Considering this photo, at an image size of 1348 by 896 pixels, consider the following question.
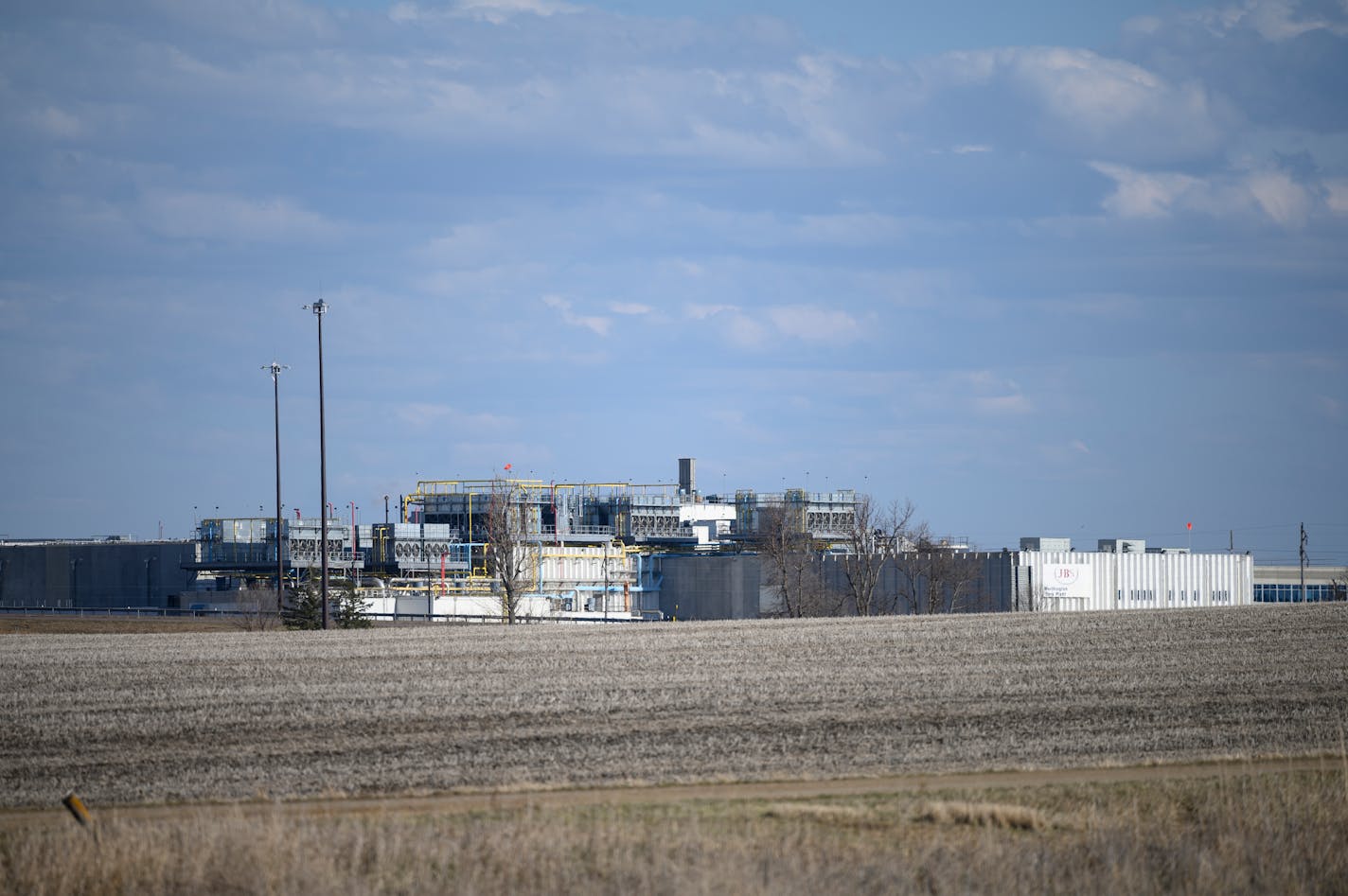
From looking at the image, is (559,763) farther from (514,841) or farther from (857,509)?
(857,509)

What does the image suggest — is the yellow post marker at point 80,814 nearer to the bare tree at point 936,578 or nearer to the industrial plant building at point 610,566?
the industrial plant building at point 610,566

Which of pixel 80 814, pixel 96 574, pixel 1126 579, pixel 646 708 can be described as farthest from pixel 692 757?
pixel 96 574

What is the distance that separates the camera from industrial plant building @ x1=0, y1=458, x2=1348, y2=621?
85062 mm

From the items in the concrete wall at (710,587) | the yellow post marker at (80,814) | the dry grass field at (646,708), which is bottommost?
the concrete wall at (710,587)

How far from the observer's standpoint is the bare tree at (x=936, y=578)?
83.8 metres

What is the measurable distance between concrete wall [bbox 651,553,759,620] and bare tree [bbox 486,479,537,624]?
10.3m

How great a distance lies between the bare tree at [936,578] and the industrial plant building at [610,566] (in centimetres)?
12

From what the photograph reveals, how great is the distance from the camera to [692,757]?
2009 cm

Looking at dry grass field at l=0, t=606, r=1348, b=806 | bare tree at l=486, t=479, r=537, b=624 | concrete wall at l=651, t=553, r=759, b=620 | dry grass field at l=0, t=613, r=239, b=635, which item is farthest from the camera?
concrete wall at l=651, t=553, r=759, b=620

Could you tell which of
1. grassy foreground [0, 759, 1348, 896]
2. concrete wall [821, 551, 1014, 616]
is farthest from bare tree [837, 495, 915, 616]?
grassy foreground [0, 759, 1348, 896]

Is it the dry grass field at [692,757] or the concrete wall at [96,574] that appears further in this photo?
the concrete wall at [96,574]

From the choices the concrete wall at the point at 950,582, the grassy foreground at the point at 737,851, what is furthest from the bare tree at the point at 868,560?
the grassy foreground at the point at 737,851

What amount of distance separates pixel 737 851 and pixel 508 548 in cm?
6222

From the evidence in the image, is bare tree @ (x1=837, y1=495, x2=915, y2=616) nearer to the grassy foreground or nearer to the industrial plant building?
the industrial plant building
